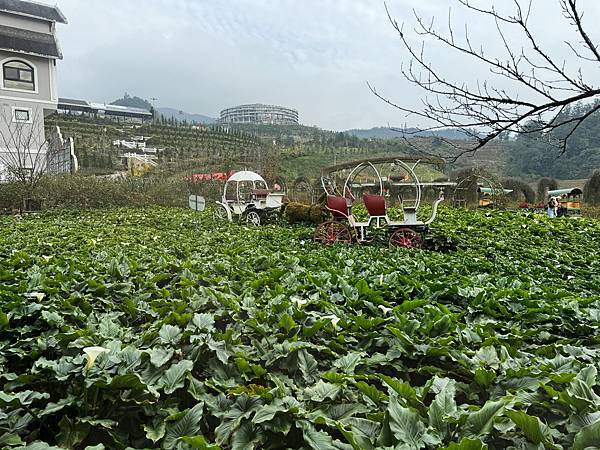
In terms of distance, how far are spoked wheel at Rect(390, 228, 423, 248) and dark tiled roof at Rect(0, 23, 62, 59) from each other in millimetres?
19429

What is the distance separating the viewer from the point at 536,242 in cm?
657

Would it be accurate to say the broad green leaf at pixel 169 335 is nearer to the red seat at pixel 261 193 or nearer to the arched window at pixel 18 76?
the red seat at pixel 261 193

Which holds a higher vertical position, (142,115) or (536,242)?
(142,115)

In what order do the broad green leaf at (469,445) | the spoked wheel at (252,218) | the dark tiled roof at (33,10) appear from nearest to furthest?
the broad green leaf at (469,445)
the spoked wheel at (252,218)
the dark tiled roof at (33,10)

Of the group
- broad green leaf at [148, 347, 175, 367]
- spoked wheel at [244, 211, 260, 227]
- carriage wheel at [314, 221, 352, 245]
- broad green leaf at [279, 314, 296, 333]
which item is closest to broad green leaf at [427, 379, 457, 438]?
broad green leaf at [279, 314, 296, 333]

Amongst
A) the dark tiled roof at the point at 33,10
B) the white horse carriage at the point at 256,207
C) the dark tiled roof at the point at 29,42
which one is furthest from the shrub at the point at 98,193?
the dark tiled roof at the point at 33,10

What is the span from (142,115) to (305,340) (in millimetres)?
42612

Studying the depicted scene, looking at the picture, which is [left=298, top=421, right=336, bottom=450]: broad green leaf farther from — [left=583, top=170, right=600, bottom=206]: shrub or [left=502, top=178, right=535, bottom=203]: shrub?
[left=502, top=178, right=535, bottom=203]: shrub

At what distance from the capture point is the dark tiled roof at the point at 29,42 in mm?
18859

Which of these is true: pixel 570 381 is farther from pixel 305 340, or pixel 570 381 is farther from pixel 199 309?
pixel 199 309

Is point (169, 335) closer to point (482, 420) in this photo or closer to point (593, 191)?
point (482, 420)

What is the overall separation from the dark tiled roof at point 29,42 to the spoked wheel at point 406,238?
19429 mm

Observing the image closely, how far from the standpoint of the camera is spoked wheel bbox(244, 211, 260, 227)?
9287 millimetres

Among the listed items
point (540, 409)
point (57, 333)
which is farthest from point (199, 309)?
point (540, 409)
